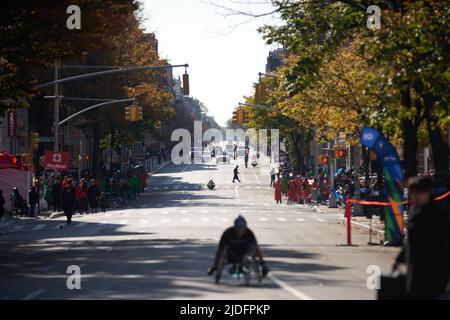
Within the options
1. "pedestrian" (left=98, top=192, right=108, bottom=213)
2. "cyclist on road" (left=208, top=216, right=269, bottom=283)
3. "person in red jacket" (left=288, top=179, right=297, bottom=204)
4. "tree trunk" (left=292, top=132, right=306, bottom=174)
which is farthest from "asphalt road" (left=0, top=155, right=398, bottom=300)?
"tree trunk" (left=292, top=132, right=306, bottom=174)

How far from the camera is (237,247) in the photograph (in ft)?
56.2

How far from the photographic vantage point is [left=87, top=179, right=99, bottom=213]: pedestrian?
193ft

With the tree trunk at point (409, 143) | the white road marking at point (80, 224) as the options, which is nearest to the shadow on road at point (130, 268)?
the tree trunk at point (409, 143)

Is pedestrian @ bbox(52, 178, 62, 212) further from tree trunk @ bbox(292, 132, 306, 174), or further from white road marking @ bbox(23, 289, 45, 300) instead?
tree trunk @ bbox(292, 132, 306, 174)

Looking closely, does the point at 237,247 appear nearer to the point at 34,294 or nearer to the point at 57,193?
the point at 34,294

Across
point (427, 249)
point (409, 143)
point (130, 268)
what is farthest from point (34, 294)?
point (409, 143)

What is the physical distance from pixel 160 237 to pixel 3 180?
20.9 m

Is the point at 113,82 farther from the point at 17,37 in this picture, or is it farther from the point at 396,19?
the point at 396,19

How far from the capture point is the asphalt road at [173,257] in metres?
17.0

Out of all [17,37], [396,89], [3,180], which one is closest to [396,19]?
[396,89]

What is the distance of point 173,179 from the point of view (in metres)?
112

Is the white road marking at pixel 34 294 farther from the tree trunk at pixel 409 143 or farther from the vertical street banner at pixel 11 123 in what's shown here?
the vertical street banner at pixel 11 123

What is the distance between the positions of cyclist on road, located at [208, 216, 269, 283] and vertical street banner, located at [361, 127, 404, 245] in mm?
11961

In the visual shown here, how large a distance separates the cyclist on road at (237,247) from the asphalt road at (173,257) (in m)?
0.38
